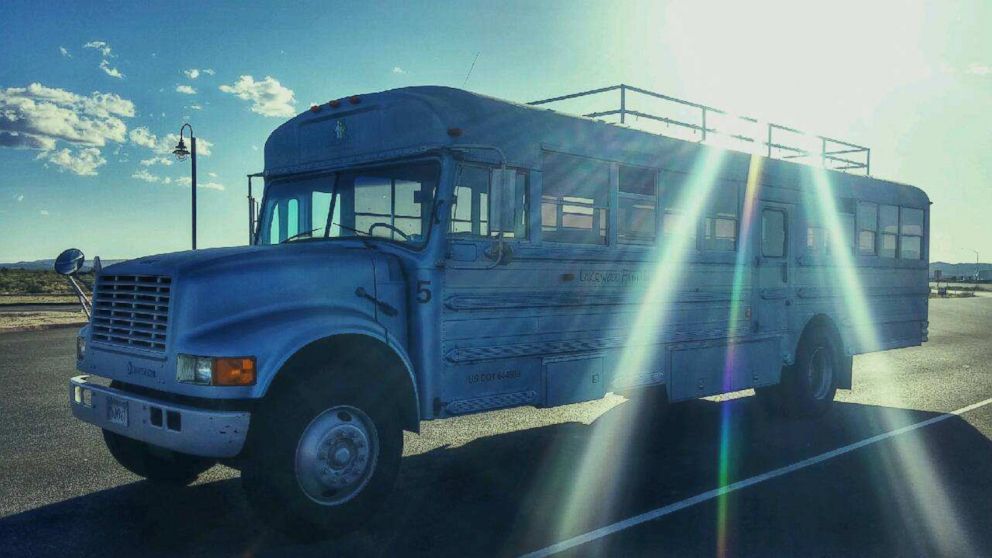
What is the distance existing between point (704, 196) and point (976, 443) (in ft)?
11.3

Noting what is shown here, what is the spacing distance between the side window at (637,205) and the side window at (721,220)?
91cm

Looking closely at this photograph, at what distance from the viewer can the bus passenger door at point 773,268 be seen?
899cm

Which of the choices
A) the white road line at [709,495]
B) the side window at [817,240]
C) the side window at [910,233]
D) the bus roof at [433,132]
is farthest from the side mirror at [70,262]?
the side window at [910,233]

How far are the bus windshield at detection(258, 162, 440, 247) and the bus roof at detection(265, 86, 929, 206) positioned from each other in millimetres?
124

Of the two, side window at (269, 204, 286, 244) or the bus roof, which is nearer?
the bus roof

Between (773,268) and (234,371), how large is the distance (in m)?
6.40

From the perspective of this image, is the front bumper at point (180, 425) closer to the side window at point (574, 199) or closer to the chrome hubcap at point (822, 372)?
the side window at point (574, 199)

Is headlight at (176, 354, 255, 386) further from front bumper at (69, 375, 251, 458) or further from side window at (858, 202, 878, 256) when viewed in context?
side window at (858, 202, 878, 256)

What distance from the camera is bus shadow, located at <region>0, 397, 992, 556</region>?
501cm

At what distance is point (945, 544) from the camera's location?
5105 millimetres

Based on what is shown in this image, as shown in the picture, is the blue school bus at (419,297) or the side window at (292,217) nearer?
the blue school bus at (419,297)

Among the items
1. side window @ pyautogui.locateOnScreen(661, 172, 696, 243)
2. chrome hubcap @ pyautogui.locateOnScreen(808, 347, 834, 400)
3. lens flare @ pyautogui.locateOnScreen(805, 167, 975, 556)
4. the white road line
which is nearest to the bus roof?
side window @ pyautogui.locateOnScreen(661, 172, 696, 243)

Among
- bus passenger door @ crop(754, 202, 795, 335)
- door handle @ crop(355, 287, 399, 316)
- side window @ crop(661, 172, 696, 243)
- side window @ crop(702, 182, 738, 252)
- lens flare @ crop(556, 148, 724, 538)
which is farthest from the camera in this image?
bus passenger door @ crop(754, 202, 795, 335)

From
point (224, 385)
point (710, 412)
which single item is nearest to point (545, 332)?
point (224, 385)
